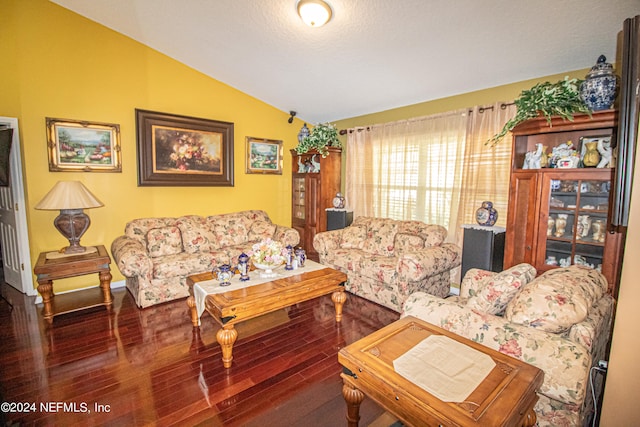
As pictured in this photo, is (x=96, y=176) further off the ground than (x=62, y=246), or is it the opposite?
(x=96, y=176)

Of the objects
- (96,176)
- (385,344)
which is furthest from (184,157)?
(385,344)

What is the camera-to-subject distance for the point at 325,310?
10.8 ft

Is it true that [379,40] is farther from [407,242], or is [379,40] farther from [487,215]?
[407,242]

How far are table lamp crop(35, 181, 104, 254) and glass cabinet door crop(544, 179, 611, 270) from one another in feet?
15.1

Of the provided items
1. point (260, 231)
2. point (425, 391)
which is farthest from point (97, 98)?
point (425, 391)

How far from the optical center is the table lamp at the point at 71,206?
3033 millimetres

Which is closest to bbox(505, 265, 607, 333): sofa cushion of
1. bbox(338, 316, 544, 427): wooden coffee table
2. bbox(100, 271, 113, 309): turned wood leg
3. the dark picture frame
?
bbox(338, 316, 544, 427): wooden coffee table

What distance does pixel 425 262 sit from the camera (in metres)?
3.12

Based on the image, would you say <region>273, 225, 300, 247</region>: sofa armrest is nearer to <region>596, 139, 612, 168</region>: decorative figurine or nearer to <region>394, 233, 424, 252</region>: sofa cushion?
<region>394, 233, 424, 252</region>: sofa cushion

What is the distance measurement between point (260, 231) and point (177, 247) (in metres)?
1.18

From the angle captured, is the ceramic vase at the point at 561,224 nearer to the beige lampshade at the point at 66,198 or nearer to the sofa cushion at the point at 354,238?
the sofa cushion at the point at 354,238

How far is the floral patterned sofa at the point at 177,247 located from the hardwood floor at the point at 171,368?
303 mm

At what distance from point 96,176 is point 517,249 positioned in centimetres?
484

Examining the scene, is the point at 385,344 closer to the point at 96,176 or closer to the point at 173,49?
the point at 96,176
